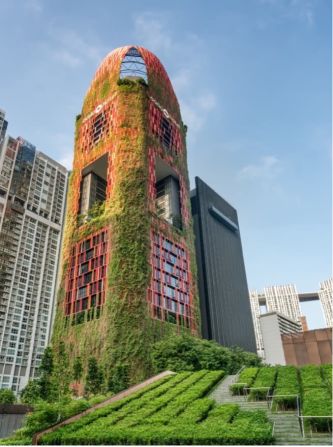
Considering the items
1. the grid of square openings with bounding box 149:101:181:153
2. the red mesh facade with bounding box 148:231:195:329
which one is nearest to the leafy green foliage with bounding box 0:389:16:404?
the red mesh facade with bounding box 148:231:195:329

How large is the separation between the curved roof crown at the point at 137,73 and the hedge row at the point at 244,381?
42.3 meters

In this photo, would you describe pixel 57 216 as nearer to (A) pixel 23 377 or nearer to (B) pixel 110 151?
(A) pixel 23 377

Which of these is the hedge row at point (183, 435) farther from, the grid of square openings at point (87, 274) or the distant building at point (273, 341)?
the distant building at point (273, 341)

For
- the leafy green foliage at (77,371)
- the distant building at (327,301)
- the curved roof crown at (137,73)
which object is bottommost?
the leafy green foliage at (77,371)

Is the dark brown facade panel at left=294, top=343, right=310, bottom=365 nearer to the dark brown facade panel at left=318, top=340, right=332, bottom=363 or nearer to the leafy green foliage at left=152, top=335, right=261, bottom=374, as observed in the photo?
the dark brown facade panel at left=318, top=340, right=332, bottom=363

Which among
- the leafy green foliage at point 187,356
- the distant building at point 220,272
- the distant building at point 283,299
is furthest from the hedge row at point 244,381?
the distant building at point 283,299

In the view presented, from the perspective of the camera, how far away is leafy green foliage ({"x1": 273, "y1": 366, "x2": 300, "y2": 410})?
667 inches

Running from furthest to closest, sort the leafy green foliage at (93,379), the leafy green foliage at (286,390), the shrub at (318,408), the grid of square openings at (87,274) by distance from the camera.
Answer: the grid of square openings at (87,274) → the leafy green foliage at (93,379) → the leafy green foliage at (286,390) → the shrub at (318,408)

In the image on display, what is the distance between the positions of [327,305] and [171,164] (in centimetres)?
10611

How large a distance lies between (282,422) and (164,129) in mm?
45290

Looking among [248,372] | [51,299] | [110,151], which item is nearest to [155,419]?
[248,372]

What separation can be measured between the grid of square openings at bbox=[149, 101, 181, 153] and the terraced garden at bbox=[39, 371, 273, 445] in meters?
38.1

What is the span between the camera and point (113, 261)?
1518 inches

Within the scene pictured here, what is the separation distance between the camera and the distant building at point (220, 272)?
6069 cm
